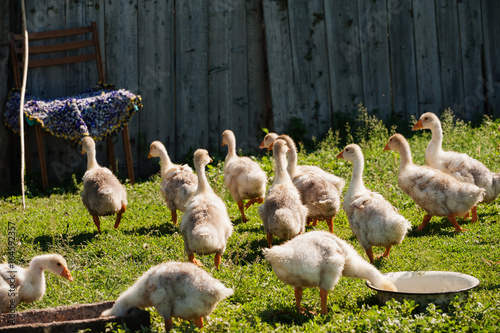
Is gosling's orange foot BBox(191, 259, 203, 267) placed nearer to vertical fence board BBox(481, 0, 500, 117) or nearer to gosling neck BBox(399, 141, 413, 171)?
gosling neck BBox(399, 141, 413, 171)

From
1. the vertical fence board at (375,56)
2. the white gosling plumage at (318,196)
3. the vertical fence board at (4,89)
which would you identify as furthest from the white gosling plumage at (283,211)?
the vertical fence board at (4,89)

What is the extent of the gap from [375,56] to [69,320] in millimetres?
9259

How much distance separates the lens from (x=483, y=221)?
8.84 meters

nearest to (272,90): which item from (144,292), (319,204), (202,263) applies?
(319,204)

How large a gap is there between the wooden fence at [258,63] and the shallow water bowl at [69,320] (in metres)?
6.71

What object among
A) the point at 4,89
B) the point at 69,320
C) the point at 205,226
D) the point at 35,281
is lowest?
the point at 69,320

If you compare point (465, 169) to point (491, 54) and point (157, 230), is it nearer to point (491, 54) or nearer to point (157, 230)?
point (157, 230)

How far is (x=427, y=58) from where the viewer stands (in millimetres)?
13602

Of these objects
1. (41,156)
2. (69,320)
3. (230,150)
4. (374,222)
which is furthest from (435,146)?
(41,156)

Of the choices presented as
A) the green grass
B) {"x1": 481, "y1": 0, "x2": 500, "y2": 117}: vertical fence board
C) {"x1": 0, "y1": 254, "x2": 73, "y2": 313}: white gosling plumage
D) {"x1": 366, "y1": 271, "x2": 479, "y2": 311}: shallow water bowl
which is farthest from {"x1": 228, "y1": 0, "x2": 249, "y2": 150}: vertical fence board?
{"x1": 366, "y1": 271, "x2": 479, "y2": 311}: shallow water bowl

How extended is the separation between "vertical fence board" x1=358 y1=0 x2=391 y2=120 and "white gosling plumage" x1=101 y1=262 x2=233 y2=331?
852 cm

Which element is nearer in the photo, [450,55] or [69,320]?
[69,320]

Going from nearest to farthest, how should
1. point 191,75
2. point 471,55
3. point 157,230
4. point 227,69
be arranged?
point 157,230
point 191,75
point 227,69
point 471,55

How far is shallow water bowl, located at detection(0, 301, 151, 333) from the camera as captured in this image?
528cm
